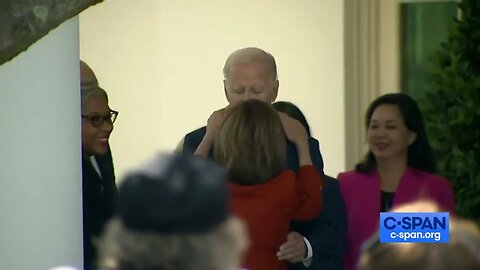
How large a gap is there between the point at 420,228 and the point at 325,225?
148cm

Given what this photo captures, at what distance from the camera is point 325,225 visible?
4.53m

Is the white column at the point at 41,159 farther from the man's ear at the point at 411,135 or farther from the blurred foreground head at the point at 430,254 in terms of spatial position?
the blurred foreground head at the point at 430,254

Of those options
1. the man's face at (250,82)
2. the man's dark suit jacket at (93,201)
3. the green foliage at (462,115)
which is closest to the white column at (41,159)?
the man's dark suit jacket at (93,201)

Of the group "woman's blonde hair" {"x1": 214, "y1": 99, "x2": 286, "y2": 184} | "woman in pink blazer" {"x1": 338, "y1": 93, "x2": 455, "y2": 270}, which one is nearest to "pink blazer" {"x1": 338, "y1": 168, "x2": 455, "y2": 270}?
"woman in pink blazer" {"x1": 338, "y1": 93, "x2": 455, "y2": 270}

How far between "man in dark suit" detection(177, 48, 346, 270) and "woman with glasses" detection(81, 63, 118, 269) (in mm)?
381

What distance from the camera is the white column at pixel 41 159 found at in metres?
4.52

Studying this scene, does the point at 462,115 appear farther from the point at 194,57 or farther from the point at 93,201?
the point at 93,201

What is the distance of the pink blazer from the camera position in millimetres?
4820

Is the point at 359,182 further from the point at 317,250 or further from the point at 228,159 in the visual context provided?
the point at 228,159

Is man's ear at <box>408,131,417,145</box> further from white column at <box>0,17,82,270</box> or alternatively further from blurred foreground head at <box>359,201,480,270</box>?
blurred foreground head at <box>359,201,480,270</box>

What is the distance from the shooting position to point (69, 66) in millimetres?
4684

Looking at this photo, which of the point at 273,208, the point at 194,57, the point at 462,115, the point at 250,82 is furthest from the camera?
the point at 194,57

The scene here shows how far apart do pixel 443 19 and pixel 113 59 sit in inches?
75.7

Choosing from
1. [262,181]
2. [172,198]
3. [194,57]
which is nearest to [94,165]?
[262,181]
